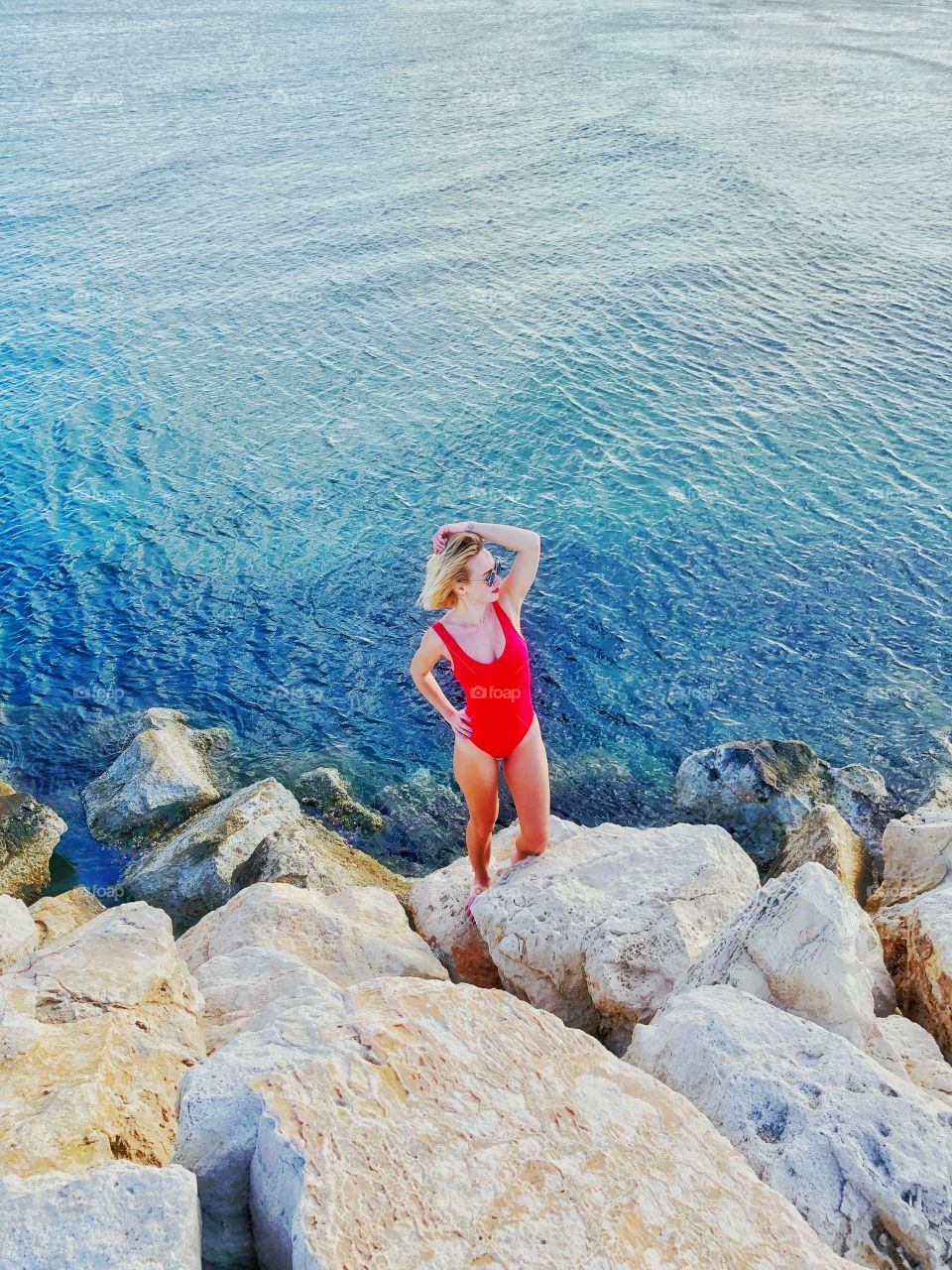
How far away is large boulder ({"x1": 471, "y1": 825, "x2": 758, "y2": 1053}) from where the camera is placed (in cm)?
837

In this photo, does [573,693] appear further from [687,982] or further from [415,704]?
[687,982]

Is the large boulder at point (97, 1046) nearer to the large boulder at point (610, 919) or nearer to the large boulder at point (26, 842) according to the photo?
the large boulder at point (610, 919)

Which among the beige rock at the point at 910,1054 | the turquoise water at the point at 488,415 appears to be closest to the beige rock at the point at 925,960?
the beige rock at the point at 910,1054

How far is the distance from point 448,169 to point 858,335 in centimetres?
2015

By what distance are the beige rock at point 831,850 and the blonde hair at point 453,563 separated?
209 inches

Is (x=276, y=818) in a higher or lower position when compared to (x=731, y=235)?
lower

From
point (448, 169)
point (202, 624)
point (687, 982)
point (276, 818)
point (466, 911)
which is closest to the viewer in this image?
point (687, 982)

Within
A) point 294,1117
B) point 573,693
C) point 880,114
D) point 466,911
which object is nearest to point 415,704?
point 573,693

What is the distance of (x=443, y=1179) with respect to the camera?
5055 mm

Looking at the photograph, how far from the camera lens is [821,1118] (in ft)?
19.5

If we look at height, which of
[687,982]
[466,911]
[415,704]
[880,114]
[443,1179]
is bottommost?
[415,704]

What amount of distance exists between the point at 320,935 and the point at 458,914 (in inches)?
56.4

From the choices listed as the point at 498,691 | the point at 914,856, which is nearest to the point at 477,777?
the point at 498,691

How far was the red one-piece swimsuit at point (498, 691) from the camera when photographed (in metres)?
9.27
